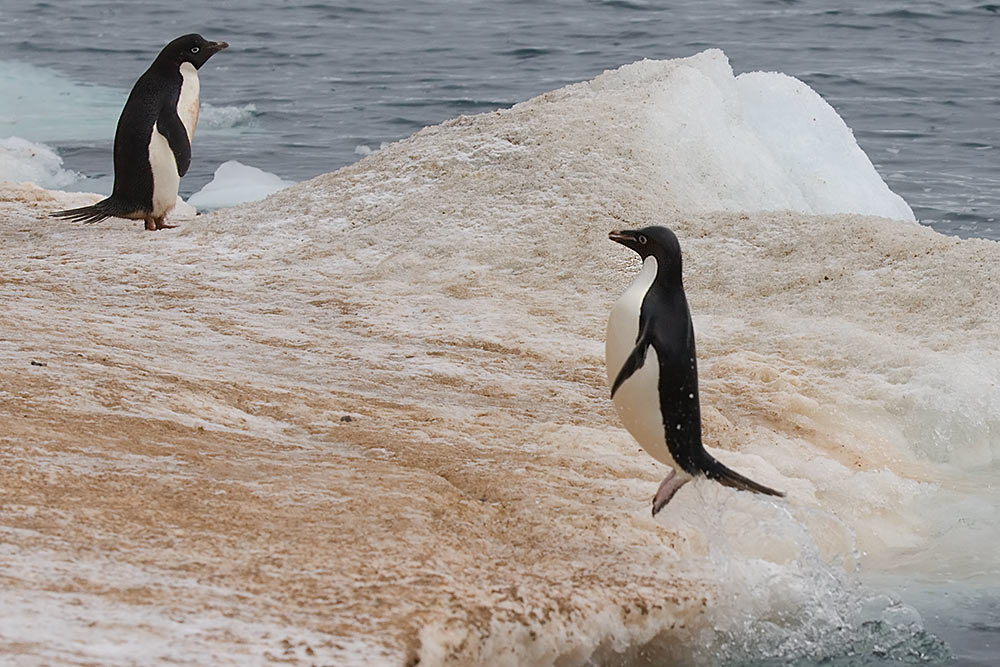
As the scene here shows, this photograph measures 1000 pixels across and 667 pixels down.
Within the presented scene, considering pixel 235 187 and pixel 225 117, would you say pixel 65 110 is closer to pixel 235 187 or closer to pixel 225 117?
pixel 225 117

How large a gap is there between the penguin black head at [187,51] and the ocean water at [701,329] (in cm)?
93

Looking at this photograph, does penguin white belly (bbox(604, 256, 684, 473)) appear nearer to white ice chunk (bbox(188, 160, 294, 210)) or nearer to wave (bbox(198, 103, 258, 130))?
white ice chunk (bbox(188, 160, 294, 210))

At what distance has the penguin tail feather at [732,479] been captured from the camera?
157 inches

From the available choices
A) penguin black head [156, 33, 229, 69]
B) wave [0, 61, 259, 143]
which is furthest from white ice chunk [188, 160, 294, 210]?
penguin black head [156, 33, 229, 69]

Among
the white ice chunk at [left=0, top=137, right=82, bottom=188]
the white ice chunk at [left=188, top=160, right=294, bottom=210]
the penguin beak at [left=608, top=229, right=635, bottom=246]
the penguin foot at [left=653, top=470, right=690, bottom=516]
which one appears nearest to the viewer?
the penguin foot at [left=653, top=470, right=690, bottom=516]

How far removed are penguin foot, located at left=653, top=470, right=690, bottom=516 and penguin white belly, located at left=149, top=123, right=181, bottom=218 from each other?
4579mm

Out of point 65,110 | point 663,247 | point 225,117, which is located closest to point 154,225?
point 663,247

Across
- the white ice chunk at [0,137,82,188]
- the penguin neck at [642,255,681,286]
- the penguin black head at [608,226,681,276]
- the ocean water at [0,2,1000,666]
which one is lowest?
the white ice chunk at [0,137,82,188]

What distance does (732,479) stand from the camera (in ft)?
13.2

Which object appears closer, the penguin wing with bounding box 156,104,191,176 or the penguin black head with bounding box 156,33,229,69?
the penguin wing with bounding box 156,104,191,176

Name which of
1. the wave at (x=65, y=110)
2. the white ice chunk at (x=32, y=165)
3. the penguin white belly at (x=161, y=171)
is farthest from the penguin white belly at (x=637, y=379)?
the wave at (x=65, y=110)

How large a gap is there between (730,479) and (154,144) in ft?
15.8

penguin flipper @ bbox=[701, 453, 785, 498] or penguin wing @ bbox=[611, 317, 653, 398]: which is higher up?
penguin wing @ bbox=[611, 317, 653, 398]

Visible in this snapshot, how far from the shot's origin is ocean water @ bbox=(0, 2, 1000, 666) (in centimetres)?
403
